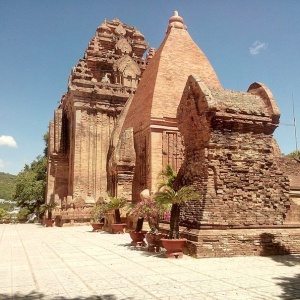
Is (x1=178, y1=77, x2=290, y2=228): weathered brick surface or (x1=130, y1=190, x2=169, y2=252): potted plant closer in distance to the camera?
(x1=178, y1=77, x2=290, y2=228): weathered brick surface

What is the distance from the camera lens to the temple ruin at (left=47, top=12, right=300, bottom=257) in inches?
367

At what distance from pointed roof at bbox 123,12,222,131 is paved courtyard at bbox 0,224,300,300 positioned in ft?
24.0

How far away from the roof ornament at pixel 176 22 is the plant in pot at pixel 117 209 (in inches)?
356

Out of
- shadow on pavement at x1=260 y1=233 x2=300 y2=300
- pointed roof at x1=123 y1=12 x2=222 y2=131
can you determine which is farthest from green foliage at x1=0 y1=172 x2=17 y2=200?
shadow on pavement at x1=260 y1=233 x2=300 y2=300

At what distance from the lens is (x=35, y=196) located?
111ft

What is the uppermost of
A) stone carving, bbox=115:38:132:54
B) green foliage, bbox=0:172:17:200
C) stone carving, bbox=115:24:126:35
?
stone carving, bbox=115:24:126:35

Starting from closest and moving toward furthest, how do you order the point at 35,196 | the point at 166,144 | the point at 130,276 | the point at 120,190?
the point at 130,276 → the point at 166,144 → the point at 120,190 → the point at 35,196

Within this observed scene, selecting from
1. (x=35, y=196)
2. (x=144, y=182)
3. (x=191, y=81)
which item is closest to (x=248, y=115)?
(x=191, y=81)

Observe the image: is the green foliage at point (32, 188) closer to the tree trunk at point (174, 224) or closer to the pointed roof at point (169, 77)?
the pointed roof at point (169, 77)

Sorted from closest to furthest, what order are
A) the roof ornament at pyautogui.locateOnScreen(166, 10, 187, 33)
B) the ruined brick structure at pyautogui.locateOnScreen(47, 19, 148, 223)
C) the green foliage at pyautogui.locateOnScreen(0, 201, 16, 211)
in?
the roof ornament at pyautogui.locateOnScreen(166, 10, 187, 33) → the ruined brick structure at pyautogui.locateOnScreen(47, 19, 148, 223) → the green foliage at pyautogui.locateOnScreen(0, 201, 16, 211)

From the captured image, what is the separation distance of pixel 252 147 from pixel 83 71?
56.5 feet

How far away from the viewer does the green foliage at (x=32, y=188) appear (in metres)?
33.8

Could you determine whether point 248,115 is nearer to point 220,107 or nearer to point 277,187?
point 220,107

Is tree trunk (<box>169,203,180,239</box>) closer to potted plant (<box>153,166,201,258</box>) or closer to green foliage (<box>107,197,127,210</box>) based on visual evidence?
potted plant (<box>153,166,201,258</box>)
